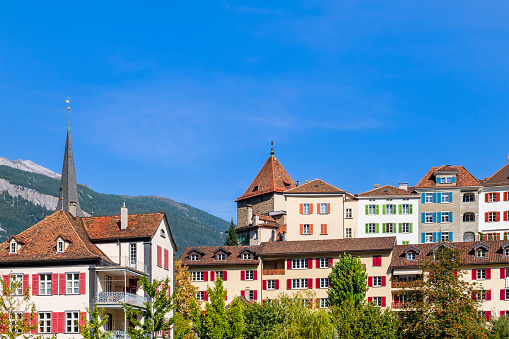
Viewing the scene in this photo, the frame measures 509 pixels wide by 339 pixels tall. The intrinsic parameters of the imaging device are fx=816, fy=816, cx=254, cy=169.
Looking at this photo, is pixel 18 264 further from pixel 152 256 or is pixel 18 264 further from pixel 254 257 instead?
pixel 254 257

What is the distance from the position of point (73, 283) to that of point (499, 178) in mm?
63761

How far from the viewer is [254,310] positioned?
7369cm

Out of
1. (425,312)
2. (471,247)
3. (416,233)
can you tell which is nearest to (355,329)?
(425,312)

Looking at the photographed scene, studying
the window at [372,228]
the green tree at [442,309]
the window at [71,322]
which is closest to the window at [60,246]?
the window at [71,322]

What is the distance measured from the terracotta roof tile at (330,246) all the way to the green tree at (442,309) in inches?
1230

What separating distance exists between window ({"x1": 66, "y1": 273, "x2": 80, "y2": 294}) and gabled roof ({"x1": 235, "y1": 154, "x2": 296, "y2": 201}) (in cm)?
5816

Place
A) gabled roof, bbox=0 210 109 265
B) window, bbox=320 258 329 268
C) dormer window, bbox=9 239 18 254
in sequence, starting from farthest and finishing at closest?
window, bbox=320 258 329 268 < dormer window, bbox=9 239 18 254 < gabled roof, bbox=0 210 109 265

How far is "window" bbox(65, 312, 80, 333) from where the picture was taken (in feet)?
202

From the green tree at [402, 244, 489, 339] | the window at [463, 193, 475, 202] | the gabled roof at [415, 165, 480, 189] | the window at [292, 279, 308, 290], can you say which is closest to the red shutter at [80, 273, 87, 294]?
the green tree at [402, 244, 489, 339]

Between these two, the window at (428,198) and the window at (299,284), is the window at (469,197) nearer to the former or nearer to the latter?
the window at (428,198)

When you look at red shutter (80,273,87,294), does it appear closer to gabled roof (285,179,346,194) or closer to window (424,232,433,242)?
gabled roof (285,179,346,194)

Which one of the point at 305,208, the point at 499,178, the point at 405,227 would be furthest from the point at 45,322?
the point at 499,178

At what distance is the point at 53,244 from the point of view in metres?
64.9

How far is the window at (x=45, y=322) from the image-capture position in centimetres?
6203
